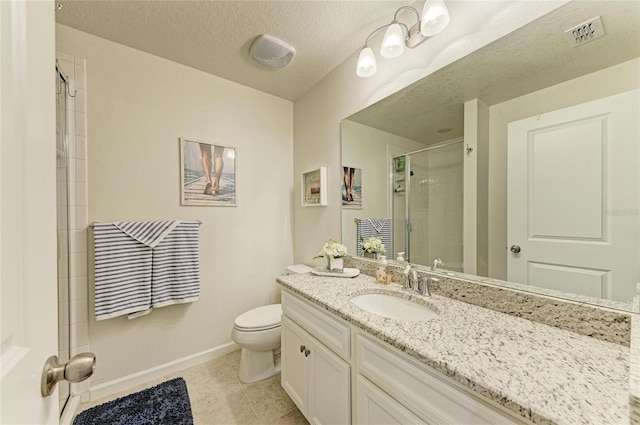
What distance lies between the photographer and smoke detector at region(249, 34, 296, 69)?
5.30ft

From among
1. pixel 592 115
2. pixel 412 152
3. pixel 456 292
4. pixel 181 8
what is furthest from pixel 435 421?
pixel 181 8

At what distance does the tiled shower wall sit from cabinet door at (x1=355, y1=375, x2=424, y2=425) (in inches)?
70.3

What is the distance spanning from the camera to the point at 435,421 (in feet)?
2.35

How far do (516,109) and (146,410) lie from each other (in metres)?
2.56

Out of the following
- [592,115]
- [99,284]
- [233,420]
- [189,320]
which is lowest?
[233,420]

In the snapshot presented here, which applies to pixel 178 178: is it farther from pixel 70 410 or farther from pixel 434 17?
pixel 434 17

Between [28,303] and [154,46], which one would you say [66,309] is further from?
[154,46]

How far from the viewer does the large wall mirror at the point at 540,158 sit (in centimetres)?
82

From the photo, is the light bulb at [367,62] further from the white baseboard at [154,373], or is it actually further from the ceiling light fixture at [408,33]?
Result: the white baseboard at [154,373]

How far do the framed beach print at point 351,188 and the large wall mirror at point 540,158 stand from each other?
17.8 inches

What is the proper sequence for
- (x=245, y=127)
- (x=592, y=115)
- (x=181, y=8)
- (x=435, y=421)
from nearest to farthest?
1. (x=435, y=421)
2. (x=592, y=115)
3. (x=181, y=8)
4. (x=245, y=127)

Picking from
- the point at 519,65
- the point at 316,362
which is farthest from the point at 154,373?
the point at 519,65

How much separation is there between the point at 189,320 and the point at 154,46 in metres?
2.07

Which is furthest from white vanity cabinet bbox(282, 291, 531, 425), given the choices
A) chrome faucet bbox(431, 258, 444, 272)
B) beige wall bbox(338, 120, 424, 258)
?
beige wall bbox(338, 120, 424, 258)
